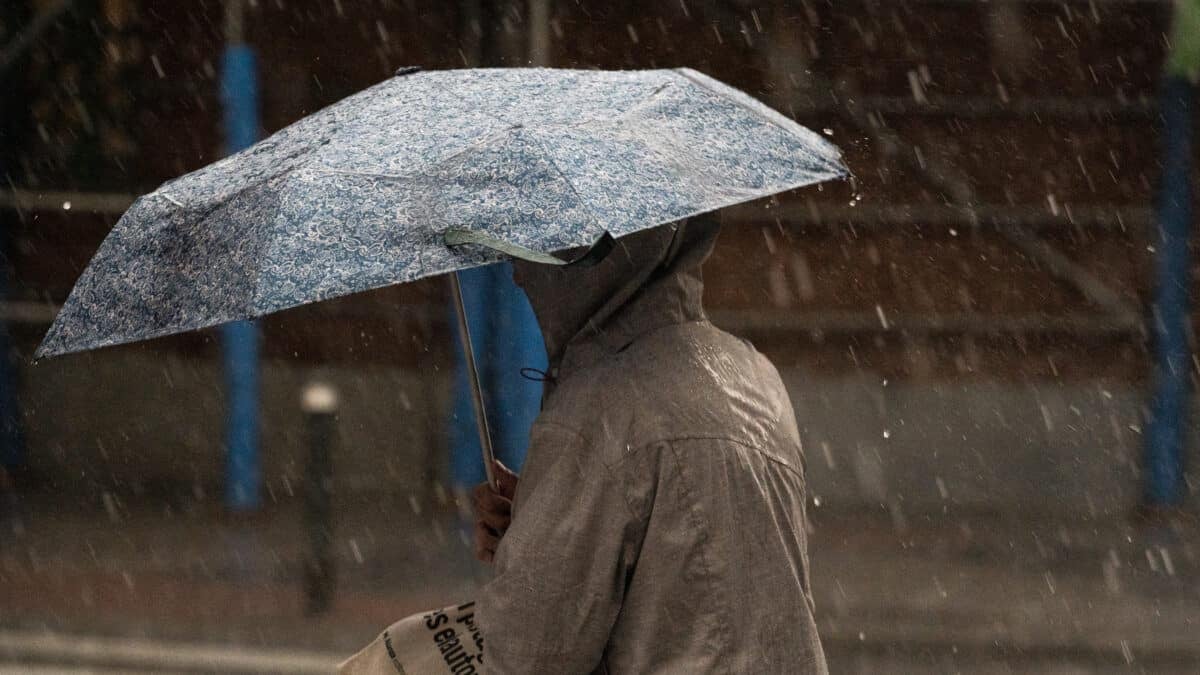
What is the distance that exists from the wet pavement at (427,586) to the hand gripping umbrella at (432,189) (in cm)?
402

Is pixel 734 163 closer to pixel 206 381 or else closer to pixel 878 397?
pixel 878 397

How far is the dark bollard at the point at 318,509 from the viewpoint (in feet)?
23.6

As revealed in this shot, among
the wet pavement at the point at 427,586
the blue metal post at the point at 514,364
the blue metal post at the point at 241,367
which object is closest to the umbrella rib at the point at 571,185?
the wet pavement at the point at 427,586

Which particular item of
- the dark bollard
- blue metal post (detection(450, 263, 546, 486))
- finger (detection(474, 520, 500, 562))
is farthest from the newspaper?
blue metal post (detection(450, 263, 546, 486))

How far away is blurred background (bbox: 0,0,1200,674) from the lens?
9.56 m

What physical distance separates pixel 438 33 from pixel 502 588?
878 cm

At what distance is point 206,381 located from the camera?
10594 millimetres

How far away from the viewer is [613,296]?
8.09 feet

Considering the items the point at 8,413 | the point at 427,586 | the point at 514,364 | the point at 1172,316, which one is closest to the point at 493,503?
the point at 427,586

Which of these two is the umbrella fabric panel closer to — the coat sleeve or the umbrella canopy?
the umbrella canopy

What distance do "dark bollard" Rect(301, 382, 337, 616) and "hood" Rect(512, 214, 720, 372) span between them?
4.88m

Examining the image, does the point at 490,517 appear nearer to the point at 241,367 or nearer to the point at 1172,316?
the point at 241,367

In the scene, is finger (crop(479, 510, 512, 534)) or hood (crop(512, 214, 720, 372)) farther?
finger (crop(479, 510, 512, 534))

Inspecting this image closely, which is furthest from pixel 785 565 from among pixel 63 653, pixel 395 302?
pixel 395 302
